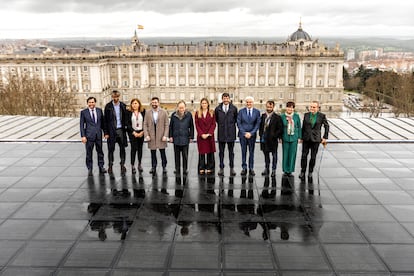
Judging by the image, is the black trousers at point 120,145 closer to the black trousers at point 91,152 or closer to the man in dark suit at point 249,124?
the black trousers at point 91,152

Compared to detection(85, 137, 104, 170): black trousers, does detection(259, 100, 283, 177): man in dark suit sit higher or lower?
higher

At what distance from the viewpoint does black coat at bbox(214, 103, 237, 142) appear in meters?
7.40

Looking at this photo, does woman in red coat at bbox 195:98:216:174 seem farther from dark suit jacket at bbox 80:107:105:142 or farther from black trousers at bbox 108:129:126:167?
dark suit jacket at bbox 80:107:105:142

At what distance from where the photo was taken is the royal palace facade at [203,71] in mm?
74125

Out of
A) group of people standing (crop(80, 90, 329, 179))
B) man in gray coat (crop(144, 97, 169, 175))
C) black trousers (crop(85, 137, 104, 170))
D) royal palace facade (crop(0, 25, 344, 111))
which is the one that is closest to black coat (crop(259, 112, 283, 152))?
group of people standing (crop(80, 90, 329, 179))

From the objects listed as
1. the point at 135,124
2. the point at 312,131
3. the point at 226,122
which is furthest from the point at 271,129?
the point at 135,124

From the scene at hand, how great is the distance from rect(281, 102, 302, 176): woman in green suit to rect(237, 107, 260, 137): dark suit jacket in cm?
48

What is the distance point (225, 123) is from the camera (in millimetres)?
7402

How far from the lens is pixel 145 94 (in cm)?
7900

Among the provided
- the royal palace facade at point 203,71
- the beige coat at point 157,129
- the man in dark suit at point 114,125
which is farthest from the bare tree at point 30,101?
the royal palace facade at point 203,71

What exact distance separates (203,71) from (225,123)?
7270 centimetres

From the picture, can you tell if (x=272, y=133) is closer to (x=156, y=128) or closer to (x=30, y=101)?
(x=156, y=128)

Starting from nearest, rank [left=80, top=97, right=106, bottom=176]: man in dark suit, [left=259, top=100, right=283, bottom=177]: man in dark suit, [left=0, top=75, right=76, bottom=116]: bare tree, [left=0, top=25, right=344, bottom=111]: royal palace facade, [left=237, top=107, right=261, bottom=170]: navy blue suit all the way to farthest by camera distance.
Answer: [left=259, top=100, right=283, bottom=177]: man in dark suit < [left=237, top=107, right=261, bottom=170]: navy blue suit < [left=80, top=97, right=106, bottom=176]: man in dark suit < [left=0, top=75, right=76, bottom=116]: bare tree < [left=0, top=25, right=344, bottom=111]: royal palace facade

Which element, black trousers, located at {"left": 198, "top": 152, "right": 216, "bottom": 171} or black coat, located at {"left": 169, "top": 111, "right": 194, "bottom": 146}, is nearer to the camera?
black coat, located at {"left": 169, "top": 111, "right": 194, "bottom": 146}
